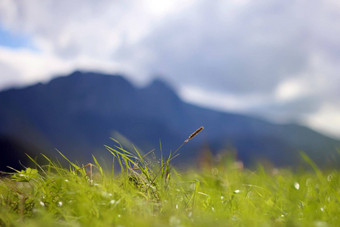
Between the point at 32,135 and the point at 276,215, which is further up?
the point at 276,215

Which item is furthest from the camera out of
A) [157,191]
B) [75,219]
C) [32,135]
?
[32,135]

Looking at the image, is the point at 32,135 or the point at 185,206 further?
the point at 32,135

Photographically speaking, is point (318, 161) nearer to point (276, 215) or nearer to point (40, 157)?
point (276, 215)

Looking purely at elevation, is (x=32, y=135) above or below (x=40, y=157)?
below

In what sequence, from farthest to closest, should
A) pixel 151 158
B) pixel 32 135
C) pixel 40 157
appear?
pixel 32 135
pixel 40 157
pixel 151 158

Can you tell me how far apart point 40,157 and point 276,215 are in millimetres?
2000

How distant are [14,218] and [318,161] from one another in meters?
3.35

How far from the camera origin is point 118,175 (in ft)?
10.0

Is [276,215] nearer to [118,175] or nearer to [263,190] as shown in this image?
[263,190]

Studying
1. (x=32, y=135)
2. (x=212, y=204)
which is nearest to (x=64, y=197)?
(x=212, y=204)

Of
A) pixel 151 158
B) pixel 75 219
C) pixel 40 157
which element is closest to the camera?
pixel 75 219

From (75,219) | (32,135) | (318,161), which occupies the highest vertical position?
(75,219)

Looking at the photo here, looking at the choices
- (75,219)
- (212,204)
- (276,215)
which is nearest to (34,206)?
(75,219)

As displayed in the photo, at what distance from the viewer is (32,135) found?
180m
